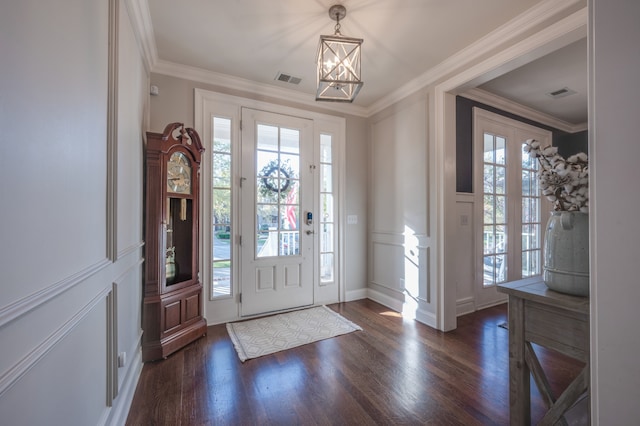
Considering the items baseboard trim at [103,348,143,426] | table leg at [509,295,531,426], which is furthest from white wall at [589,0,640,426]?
baseboard trim at [103,348,143,426]

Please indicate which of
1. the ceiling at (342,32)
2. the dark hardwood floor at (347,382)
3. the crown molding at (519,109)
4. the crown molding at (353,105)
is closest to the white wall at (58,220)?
the dark hardwood floor at (347,382)

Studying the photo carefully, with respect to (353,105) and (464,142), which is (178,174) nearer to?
(353,105)

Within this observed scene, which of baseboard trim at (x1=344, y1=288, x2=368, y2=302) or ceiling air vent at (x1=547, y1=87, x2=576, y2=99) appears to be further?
baseboard trim at (x1=344, y1=288, x2=368, y2=302)

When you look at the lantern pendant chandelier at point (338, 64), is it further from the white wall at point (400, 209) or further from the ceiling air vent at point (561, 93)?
the ceiling air vent at point (561, 93)

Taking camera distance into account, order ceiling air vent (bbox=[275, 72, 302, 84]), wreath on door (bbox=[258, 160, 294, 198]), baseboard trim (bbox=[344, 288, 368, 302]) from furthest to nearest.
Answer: baseboard trim (bbox=[344, 288, 368, 302])
wreath on door (bbox=[258, 160, 294, 198])
ceiling air vent (bbox=[275, 72, 302, 84])

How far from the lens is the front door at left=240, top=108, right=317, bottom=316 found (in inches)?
121

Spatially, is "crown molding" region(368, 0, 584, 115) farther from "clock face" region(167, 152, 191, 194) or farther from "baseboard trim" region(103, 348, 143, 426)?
"baseboard trim" region(103, 348, 143, 426)

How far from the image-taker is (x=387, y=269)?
3521 mm

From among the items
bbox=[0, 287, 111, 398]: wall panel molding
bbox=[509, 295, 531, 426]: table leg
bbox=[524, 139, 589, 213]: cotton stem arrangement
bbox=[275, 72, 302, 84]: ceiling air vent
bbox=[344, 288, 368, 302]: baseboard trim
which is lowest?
bbox=[344, 288, 368, 302]: baseboard trim

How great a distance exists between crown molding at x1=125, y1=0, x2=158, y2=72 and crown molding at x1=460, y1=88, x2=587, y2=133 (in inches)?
123

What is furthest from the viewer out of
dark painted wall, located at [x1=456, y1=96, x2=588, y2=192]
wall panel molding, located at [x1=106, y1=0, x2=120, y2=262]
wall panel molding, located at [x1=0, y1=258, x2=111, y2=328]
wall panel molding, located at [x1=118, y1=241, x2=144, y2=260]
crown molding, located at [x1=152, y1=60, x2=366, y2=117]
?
dark painted wall, located at [x1=456, y1=96, x2=588, y2=192]

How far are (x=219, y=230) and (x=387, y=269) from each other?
2.15m

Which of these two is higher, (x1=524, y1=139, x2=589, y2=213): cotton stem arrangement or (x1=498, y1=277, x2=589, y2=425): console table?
(x1=524, y1=139, x2=589, y2=213): cotton stem arrangement

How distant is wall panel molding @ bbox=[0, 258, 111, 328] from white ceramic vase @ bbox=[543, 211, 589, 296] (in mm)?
1902
